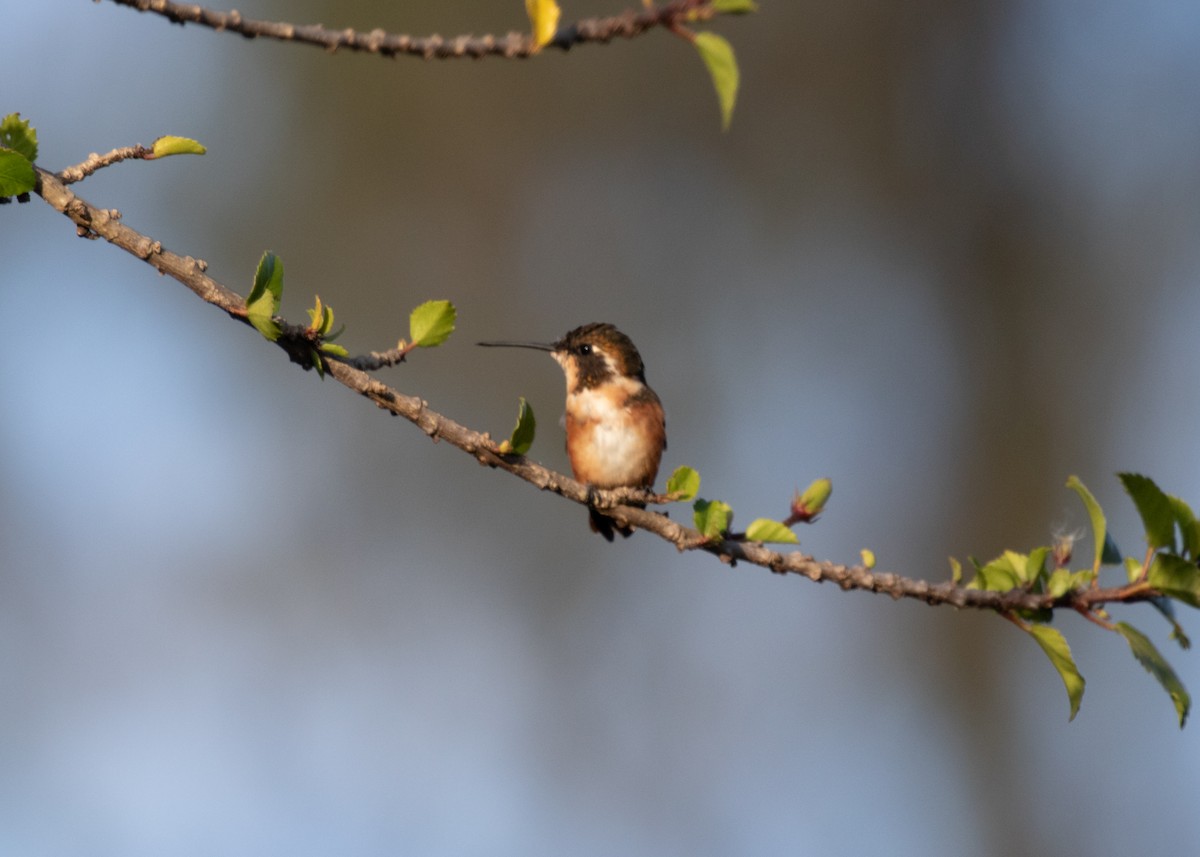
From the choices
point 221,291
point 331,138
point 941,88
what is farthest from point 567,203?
point 221,291

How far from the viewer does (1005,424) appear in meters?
12.8

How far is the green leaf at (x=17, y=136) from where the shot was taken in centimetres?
286

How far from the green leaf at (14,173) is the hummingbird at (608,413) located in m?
2.33

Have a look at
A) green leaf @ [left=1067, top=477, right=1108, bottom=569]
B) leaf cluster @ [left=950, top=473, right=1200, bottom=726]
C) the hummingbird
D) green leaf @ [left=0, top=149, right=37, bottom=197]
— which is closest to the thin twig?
green leaf @ [left=0, top=149, right=37, bottom=197]

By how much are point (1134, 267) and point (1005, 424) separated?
230cm

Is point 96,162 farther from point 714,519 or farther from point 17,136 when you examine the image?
point 714,519

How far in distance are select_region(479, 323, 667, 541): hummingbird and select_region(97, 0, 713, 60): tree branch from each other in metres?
2.40

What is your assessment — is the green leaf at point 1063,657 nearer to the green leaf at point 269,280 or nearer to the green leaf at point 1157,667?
the green leaf at point 1157,667

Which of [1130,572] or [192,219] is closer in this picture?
[1130,572]

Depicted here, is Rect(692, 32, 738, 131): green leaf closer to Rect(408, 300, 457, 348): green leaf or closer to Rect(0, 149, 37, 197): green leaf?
Rect(408, 300, 457, 348): green leaf

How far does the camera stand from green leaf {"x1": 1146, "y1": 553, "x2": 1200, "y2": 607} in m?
2.73

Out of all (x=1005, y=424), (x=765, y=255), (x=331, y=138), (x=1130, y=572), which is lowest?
(x=1130, y=572)

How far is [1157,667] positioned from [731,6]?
1873 mm

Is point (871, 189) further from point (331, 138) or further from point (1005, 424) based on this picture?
point (331, 138)
